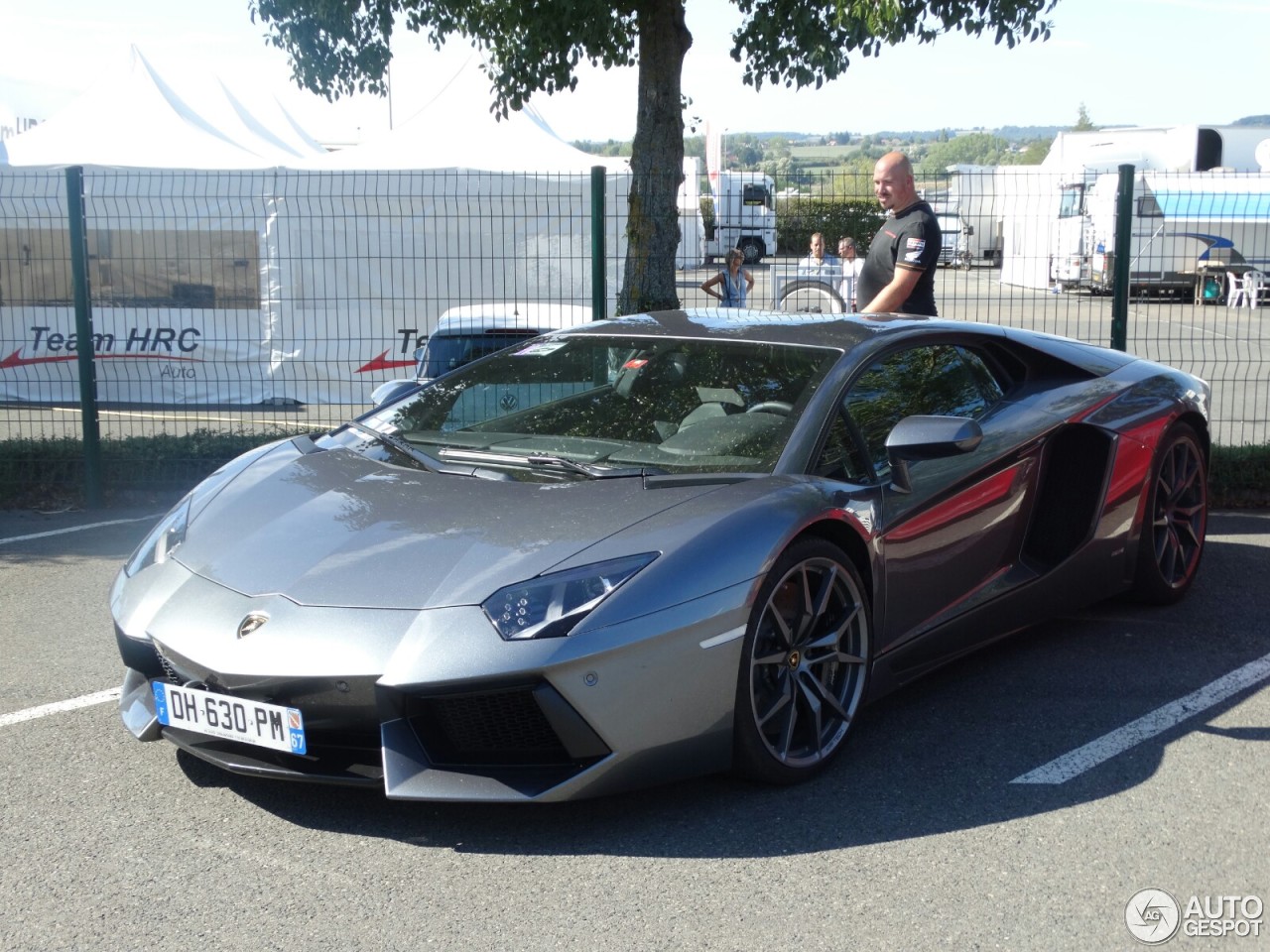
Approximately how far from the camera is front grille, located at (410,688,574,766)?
10.1ft

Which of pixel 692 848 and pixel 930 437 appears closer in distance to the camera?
pixel 692 848

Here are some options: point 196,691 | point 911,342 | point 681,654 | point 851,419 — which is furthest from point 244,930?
point 911,342

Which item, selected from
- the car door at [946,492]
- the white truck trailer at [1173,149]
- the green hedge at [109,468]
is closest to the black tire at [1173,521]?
the car door at [946,492]

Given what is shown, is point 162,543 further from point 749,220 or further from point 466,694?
point 749,220

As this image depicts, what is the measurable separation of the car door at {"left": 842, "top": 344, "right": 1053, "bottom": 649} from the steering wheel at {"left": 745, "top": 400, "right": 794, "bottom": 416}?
7.5 inches

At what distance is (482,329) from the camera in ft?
27.6

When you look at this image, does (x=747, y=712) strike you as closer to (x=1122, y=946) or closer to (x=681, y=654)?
(x=681, y=654)

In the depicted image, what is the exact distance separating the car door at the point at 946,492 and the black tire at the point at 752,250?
3531 millimetres

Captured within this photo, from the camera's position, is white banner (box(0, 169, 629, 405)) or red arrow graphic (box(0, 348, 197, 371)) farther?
white banner (box(0, 169, 629, 405))

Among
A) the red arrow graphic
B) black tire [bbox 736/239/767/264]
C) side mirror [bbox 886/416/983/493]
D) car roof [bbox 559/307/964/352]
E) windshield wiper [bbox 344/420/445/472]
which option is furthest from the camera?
the red arrow graphic

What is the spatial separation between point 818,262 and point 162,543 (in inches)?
226

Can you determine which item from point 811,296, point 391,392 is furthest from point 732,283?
point 391,392

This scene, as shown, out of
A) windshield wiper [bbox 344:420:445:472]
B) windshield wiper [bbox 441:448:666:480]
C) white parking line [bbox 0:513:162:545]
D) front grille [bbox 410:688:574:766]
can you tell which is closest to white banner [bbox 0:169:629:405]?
white parking line [bbox 0:513:162:545]

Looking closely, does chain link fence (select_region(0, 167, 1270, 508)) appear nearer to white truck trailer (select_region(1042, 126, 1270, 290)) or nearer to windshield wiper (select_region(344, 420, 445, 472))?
windshield wiper (select_region(344, 420, 445, 472))
